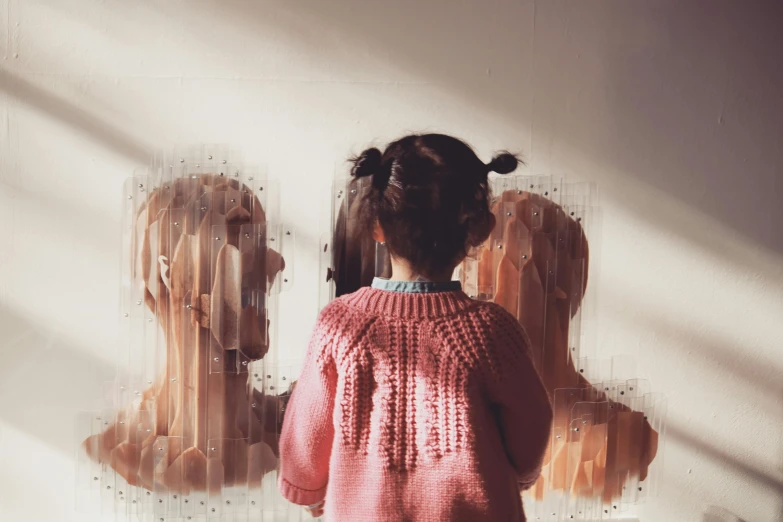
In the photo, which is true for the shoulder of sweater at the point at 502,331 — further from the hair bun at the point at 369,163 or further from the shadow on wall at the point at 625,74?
the shadow on wall at the point at 625,74

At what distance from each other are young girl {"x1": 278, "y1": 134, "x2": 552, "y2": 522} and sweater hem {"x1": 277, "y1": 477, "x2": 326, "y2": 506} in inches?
3.8

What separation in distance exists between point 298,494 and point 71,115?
50.8 inches

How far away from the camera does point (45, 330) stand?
2.02 m

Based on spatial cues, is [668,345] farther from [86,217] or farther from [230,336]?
[86,217]

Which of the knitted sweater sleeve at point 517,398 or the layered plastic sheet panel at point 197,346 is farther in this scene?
the layered plastic sheet panel at point 197,346

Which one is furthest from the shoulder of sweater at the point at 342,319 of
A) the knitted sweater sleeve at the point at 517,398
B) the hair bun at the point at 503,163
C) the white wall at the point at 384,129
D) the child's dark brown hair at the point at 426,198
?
the white wall at the point at 384,129

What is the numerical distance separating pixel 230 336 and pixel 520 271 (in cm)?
64

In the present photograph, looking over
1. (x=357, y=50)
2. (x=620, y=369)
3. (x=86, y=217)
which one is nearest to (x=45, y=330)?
(x=86, y=217)

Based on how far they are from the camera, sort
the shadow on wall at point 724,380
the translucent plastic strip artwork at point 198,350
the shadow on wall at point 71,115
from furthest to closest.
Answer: the shadow on wall at point 724,380
the shadow on wall at point 71,115
the translucent plastic strip artwork at point 198,350

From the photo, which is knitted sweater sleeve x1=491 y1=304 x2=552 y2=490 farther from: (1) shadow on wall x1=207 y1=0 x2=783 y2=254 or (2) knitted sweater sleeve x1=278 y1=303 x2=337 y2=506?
(1) shadow on wall x1=207 y1=0 x2=783 y2=254

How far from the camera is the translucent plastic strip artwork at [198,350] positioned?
148cm

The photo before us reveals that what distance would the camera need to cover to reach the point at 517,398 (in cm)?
114

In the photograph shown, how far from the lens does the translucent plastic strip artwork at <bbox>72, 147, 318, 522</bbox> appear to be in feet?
4.85

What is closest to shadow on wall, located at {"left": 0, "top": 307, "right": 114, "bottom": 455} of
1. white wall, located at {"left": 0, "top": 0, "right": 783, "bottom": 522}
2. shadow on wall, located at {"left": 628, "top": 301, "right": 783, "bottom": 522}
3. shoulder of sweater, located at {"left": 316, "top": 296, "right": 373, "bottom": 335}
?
white wall, located at {"left": 0, "top": 0, "right": 783, "bottom": 522}
